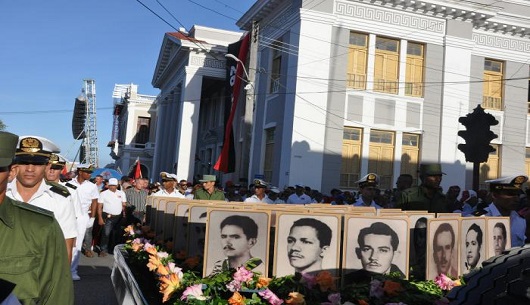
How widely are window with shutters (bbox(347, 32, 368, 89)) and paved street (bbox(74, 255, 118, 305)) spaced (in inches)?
486

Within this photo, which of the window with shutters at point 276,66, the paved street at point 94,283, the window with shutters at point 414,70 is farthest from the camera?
the window with shutters at point 276,66

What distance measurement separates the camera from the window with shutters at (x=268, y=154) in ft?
68.4

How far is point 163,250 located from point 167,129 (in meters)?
35.4

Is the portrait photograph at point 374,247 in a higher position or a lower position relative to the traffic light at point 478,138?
lower

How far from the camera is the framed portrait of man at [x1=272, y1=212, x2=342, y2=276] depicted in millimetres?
3355

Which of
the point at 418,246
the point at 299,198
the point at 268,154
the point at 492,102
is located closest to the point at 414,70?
the point at 492,102

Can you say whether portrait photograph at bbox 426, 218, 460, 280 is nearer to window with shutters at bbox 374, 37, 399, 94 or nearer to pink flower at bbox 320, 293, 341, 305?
pink flower at bbox 320, 293, 341, 305

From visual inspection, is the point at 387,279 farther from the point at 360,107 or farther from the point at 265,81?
the point at 265,81

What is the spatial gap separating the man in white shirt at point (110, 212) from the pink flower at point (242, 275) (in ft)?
29.9

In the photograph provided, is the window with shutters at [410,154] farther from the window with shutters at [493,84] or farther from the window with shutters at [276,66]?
the window with shutters at [276,66]

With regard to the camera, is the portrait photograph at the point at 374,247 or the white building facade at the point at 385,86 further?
the white building facade at the point at 385,86

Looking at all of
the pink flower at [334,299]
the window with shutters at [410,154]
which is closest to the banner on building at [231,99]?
the window with shutters at [410,154]

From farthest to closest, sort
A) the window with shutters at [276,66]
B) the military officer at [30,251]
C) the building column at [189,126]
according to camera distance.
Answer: the building column at [189,126] → the window with shutters at [276,66] → the military officer at [30,251]

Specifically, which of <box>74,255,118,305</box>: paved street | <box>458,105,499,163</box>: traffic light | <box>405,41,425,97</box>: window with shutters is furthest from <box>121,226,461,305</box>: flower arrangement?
<box>405,41,425,97</box>: window with shutters
